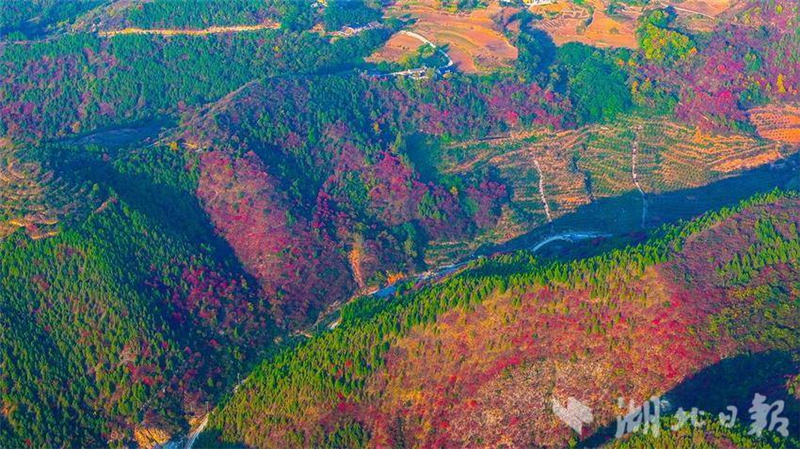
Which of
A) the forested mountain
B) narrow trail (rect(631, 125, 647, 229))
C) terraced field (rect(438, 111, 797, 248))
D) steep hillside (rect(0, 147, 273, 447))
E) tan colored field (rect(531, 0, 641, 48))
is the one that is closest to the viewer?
the forested mountain

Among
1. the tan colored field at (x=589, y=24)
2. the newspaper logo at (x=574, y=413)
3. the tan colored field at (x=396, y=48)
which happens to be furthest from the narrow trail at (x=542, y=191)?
the newspaper logo at (x=574, y=413)

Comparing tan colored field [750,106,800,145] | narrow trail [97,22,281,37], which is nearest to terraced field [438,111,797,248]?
tan colored field [750,106,800,145]

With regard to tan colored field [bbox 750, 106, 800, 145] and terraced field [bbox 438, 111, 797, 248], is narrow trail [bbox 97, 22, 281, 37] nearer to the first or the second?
terraced field [bbox 438, 111, 797, 248]

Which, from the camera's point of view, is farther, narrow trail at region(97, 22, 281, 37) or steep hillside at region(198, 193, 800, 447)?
narrow trail at region(97, 22, 281, 37)

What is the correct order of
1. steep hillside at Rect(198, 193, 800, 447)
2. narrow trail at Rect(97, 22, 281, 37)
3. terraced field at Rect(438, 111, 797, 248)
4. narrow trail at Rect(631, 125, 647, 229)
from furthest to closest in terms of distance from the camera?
narrow trail at Rect(97, 22, 281, 37) → terraced field at Rect(438, 111, 797, 248) → narrow trail at Rect(631, 125, 647, 229) → steep hillside at Rect(198, 193, 800, 447)

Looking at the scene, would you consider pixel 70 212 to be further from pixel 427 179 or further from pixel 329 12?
pixel 329 12

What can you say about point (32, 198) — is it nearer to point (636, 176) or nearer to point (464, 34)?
point (464, 34)

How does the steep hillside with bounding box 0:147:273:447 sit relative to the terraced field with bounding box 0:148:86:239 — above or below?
below
